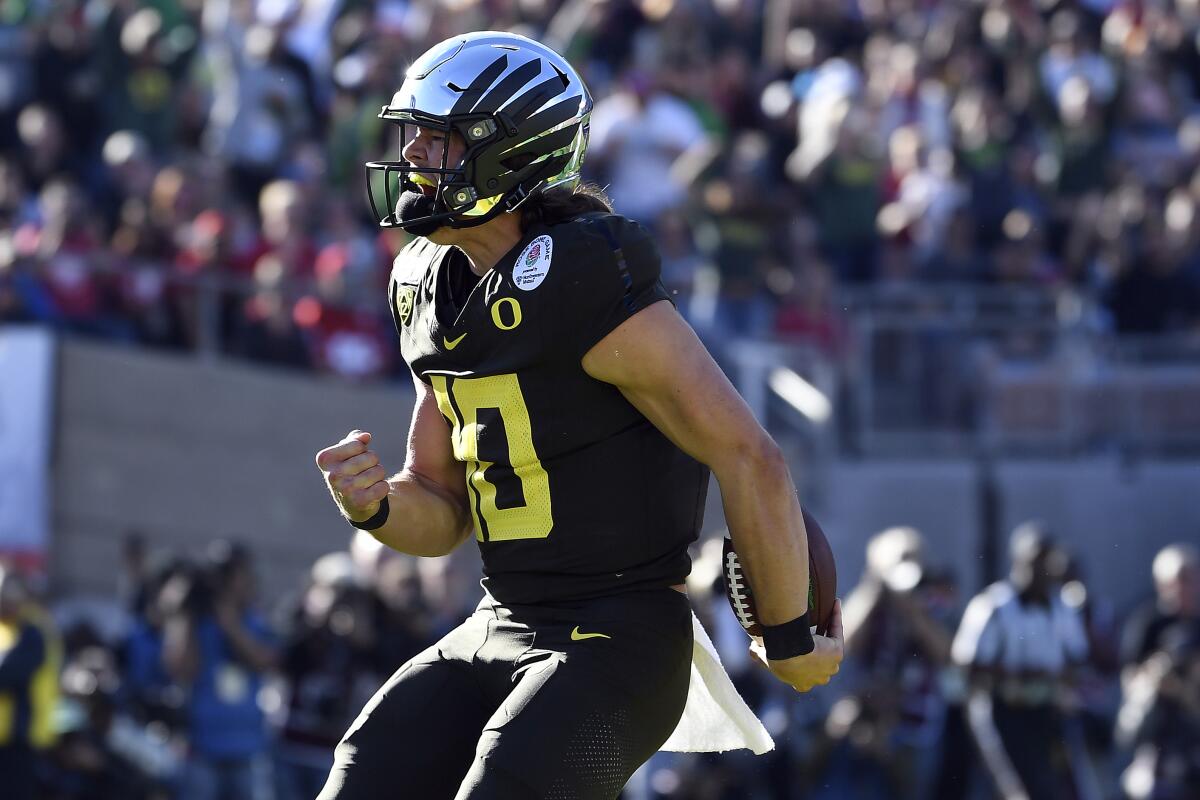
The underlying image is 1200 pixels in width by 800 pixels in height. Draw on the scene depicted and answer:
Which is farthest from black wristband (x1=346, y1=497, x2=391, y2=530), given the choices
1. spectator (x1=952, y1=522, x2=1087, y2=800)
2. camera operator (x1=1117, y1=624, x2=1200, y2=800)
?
camera operator (x1=1117, y1=624, x2=1200, y2=800)

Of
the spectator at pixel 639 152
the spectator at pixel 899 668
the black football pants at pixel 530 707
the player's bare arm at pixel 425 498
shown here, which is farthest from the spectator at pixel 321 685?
the black football pants at pixel 530 707

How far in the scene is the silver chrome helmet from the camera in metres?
4.41

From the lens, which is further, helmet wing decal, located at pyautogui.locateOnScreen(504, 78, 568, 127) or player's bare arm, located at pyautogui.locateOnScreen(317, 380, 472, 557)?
player's bare arm, located at pyautogui.locateOnScreen(317, 380, 472, 557)

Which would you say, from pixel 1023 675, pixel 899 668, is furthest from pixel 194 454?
pixel 1023 675

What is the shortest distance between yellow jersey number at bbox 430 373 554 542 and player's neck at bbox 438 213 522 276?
26 cm

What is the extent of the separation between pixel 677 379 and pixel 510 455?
405 millimetres

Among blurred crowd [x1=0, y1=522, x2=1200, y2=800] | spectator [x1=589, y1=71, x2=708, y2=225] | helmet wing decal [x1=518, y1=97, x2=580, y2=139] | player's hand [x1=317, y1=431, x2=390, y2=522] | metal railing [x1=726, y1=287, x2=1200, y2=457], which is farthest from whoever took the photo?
spectator [x1=589, y1=71, x2=708, y2=225]

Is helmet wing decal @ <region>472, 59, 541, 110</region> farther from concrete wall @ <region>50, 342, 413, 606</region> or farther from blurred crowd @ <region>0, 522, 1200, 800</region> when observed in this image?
concrete wall @ <region>50, 342, 413, 606</region>

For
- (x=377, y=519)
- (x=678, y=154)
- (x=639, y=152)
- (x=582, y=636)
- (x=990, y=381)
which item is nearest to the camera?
(x=582, y=636)

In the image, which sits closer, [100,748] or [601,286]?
[601,286]

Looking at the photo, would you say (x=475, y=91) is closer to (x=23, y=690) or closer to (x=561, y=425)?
(x=561, y=425)

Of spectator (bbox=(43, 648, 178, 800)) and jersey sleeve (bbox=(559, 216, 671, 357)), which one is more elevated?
jersey sleeve (bbox=(559, 216, 671, 357))

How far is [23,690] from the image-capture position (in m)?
9.33

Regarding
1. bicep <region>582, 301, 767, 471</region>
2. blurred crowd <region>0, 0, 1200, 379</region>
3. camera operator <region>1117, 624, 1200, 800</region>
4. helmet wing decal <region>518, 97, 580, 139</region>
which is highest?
helmet wing decal <region>518, 97, 580, 139</region>
